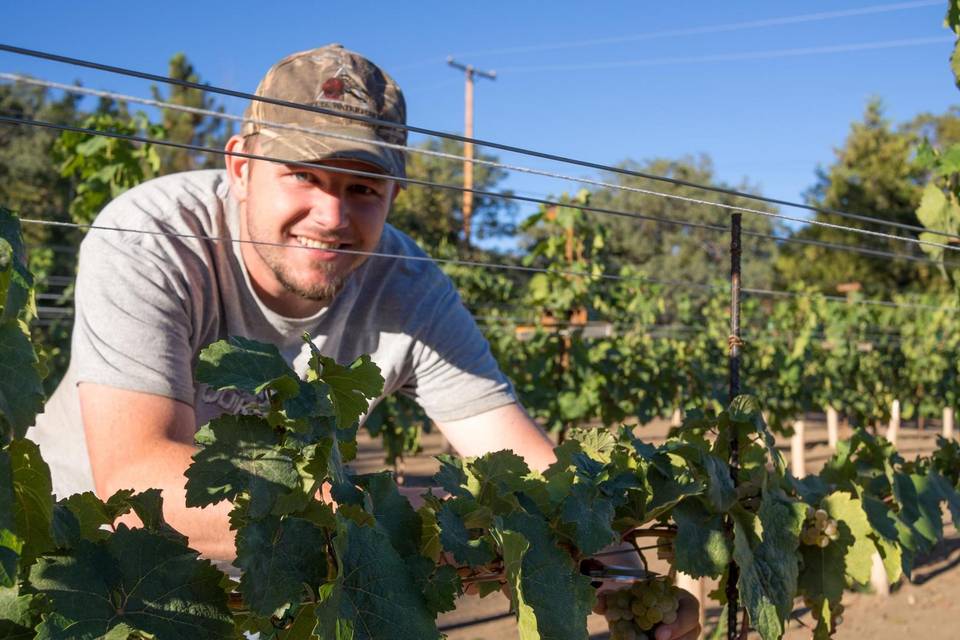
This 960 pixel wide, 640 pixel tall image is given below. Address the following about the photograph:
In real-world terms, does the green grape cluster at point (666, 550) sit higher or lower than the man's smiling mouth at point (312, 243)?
lower

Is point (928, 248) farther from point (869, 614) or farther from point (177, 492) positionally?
point (869, 614)

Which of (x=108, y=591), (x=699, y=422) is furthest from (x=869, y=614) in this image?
(x=108, y=591)

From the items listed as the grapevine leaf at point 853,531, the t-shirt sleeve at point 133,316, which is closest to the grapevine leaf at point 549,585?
the grapevine leaf at point 853,531

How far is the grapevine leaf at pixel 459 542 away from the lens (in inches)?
48.4

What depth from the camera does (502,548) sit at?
46.1 inches

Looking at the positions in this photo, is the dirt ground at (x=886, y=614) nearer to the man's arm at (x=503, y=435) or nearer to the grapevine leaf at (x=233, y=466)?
the man's arm at (x=503, y=435)

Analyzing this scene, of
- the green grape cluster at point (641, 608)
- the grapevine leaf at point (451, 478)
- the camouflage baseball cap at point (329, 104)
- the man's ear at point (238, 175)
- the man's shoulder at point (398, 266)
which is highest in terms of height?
the camouflage baseball cap at point (329, 104)

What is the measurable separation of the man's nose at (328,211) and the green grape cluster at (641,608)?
0.99m

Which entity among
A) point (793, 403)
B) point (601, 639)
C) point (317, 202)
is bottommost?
point (601, 639)

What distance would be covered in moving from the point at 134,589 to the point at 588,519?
601mm

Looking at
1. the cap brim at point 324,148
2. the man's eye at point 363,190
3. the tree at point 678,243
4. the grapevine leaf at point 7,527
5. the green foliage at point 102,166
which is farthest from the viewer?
the tree at point 678,243

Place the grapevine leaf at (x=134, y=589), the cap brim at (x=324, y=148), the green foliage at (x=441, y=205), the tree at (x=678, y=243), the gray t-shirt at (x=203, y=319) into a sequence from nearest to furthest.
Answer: the grapevine leaf at (x=134, y=589)
the gray t-shirt at (x=203, y=319)
the cap brim at (x=324, y=148)
the green foliage at (x=441, y=205)
the tree at (x=678, y=243)

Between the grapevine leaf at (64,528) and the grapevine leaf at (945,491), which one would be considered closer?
the grapevine leaf at (64,528)

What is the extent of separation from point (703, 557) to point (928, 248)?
76.1 inches
